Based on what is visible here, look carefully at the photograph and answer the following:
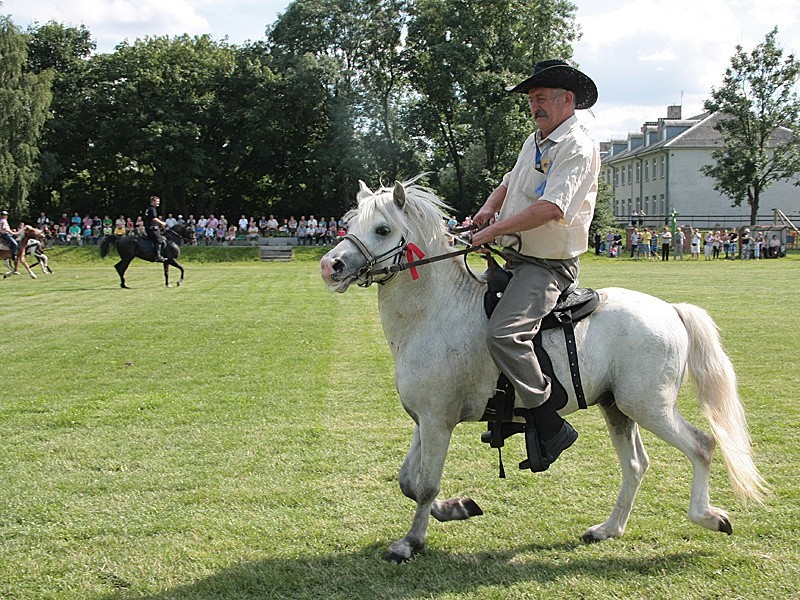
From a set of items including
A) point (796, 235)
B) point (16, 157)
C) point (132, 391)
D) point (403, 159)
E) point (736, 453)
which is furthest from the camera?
point (403, 159)

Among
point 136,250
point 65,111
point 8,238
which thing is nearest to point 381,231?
point 136,250

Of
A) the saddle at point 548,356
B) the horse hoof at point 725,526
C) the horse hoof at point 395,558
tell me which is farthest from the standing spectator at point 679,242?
the horse hoof at point 395,558

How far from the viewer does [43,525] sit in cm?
569

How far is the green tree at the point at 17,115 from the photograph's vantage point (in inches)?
1975

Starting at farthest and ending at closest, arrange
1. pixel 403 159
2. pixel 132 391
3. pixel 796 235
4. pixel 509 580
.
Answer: pixel 403 159 < pixel 796 235 < pixel 132 391 < pixel 509 580

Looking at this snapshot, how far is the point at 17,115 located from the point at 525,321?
54.4 metres

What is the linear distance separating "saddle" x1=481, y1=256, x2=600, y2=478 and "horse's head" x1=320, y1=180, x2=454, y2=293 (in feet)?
2.13

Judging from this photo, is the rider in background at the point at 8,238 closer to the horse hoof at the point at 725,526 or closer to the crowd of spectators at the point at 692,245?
the horse hoof at the point at 725,526

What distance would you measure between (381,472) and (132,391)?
499 centimetres

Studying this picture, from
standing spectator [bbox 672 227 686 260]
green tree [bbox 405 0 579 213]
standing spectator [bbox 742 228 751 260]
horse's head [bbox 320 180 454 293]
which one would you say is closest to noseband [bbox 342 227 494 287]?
horse's head [bbox 320 180 454 293]

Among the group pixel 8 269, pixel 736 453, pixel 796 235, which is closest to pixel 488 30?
pixel 796 235

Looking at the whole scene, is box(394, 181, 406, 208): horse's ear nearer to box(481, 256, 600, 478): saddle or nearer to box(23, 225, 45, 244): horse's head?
box(481, 256, 600, 478): saddle

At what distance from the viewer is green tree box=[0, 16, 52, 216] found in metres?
50.2

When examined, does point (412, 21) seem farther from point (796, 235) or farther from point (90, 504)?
point (90, 504)
